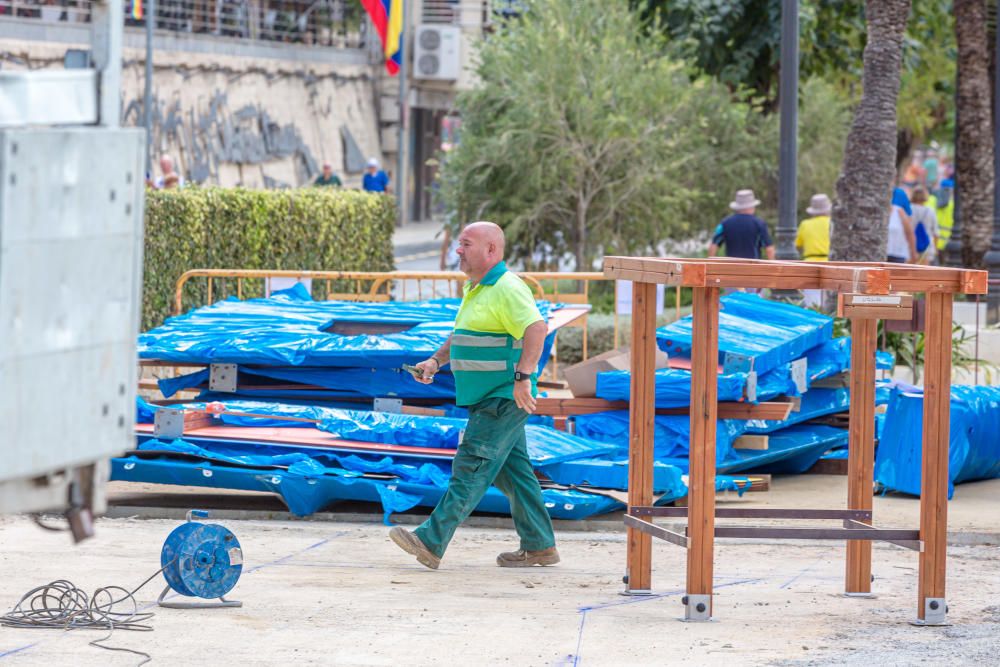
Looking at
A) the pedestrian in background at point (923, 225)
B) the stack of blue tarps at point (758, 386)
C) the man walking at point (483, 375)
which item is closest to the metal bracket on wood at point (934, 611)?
the man walking at point (483, 375)

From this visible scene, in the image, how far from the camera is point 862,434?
7793 mm

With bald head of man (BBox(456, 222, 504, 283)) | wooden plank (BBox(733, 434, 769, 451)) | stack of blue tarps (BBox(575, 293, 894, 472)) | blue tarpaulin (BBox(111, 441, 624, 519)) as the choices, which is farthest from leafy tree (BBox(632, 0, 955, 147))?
bald head of man (BBox(456, 222, 504, 283))

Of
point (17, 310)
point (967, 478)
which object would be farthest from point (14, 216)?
point (967, 478)

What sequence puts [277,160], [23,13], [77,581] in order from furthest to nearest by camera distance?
[277,160] < [23,13] < [77,581]

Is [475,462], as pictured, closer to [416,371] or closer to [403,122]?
[416,371]

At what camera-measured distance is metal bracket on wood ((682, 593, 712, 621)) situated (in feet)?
23.7

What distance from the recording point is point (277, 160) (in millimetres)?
40625

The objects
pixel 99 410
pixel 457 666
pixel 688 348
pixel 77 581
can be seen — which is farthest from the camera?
pixel 688 348

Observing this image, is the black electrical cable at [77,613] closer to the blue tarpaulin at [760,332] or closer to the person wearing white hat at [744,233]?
the blue tarpaulin at [760,332]

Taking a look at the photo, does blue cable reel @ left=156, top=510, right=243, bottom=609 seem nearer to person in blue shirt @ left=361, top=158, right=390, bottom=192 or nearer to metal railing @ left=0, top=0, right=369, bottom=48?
metal railing @ left=0, top=0, right=369, bottom=48

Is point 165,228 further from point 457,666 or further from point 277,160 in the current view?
point 277,160

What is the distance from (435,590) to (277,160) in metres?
33.6

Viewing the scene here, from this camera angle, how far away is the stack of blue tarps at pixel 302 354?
10.4 m

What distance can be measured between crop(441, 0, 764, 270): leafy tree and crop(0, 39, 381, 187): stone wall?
32.2ft
